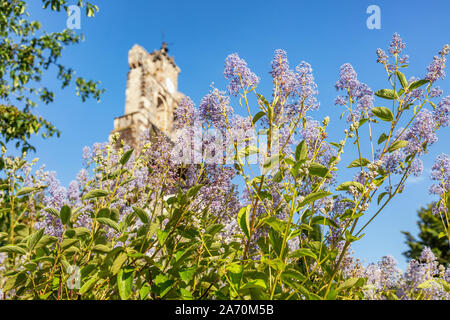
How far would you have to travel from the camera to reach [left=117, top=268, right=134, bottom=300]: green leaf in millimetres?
1251

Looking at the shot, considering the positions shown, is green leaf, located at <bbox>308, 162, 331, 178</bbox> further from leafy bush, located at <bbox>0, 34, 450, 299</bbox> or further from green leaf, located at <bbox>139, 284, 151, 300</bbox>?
green leaf, located at <bbox>139, 284, 151, 300</bbox>

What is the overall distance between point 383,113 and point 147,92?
27.1 meters

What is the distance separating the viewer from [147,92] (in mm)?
27297

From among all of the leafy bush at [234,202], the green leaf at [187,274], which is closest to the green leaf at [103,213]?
the leafy bush at [234,202]

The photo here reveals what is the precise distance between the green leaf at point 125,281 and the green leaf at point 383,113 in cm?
109

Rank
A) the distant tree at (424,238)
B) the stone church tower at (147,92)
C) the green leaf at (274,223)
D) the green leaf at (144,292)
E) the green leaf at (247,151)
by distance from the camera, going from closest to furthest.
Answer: the green leaf at (274,223) < the green leaf at (144,292) < the green leaf at (247,151) < the distant tree at (424,238) < the stone church tower at (147,92)

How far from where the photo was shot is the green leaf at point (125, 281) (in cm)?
125

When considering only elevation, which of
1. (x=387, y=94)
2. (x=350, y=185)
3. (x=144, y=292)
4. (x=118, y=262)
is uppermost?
(x=387, y=94)

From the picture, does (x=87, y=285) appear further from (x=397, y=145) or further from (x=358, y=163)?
(x=397, y=145)

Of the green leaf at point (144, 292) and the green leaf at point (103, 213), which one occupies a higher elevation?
the green leaf at point (103, 213)

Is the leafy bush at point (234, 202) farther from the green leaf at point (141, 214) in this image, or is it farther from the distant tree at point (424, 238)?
the distant tree at point (424, 238)

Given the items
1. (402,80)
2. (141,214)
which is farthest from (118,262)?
(402,80)
